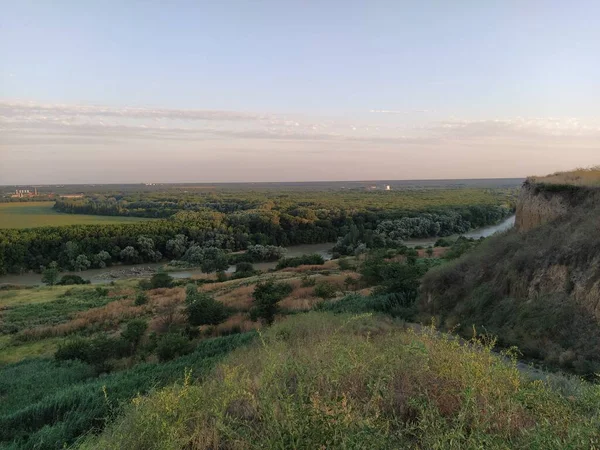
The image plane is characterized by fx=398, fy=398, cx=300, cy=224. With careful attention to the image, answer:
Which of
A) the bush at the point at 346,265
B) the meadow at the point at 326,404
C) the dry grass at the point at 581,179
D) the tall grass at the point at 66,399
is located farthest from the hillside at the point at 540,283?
the bush at the point at 346,265

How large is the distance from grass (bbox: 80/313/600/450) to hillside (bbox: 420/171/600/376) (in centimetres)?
430

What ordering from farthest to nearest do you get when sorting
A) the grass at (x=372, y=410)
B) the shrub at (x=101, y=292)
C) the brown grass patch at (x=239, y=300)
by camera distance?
the shrub at (x=101, y=292) < the brown grass patch at (x=239, y=300) < the grass at (x=372, y=410)

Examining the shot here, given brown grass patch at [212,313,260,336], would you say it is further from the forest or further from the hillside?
the forest

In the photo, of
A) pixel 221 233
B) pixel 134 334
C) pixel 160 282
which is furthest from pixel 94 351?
pixel 221 233

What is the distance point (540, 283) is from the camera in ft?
34.9

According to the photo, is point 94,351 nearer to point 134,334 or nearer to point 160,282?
point 134,334

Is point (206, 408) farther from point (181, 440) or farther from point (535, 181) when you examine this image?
point (535, 181)

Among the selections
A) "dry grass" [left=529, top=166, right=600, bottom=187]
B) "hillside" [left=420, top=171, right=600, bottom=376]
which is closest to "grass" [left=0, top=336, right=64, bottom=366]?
"hillside" [left=420, top=171, right=600, bottom=376]

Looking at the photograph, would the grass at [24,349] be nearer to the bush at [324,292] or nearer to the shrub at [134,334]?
the shrub at [134,334]

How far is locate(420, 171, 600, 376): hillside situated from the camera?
8.98m


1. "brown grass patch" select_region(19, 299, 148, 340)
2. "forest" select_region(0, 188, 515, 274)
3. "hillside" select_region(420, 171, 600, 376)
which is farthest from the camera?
"forest" select_region(0, 188, 515, 274)

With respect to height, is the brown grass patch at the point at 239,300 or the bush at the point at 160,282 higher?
the brown grass patch at the point at 239,300

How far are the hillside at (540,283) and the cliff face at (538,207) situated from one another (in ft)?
0.12

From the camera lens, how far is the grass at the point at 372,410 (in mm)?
3434
